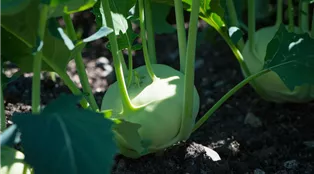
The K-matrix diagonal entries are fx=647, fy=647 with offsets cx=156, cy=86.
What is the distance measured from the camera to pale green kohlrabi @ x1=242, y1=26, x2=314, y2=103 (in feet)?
5.82

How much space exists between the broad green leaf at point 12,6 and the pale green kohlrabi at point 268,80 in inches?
32.5

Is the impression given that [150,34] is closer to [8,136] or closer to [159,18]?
[159,18]

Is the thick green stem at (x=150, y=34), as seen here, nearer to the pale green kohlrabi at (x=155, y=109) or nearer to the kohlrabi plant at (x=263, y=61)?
the pale green kohlrabi at (x=155, y=109)

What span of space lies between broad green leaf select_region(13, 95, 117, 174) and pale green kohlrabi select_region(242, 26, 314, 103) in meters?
0.80

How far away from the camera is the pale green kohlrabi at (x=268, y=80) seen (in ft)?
5.82

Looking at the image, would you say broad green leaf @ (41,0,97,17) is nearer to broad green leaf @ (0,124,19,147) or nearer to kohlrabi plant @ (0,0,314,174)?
kohlrabi plant @ (0,0,314,174)

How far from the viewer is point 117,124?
129cm

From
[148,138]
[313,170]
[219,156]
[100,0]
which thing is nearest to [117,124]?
[148,138]

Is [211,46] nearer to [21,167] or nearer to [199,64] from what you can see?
[199,64]

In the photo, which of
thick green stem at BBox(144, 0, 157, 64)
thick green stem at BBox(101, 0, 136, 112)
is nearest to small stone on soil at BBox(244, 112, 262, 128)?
thick green stem at BBox(144, 0, 157, 64)

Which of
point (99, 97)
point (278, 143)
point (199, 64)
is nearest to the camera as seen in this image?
point (278, 143)

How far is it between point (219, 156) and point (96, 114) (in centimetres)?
57

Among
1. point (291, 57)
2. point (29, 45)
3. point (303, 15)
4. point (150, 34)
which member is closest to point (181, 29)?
point (150, 34)

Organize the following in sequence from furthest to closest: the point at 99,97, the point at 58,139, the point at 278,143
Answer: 1. the point at 99,97
2. the point at 278,143
3. the point at 58,139
